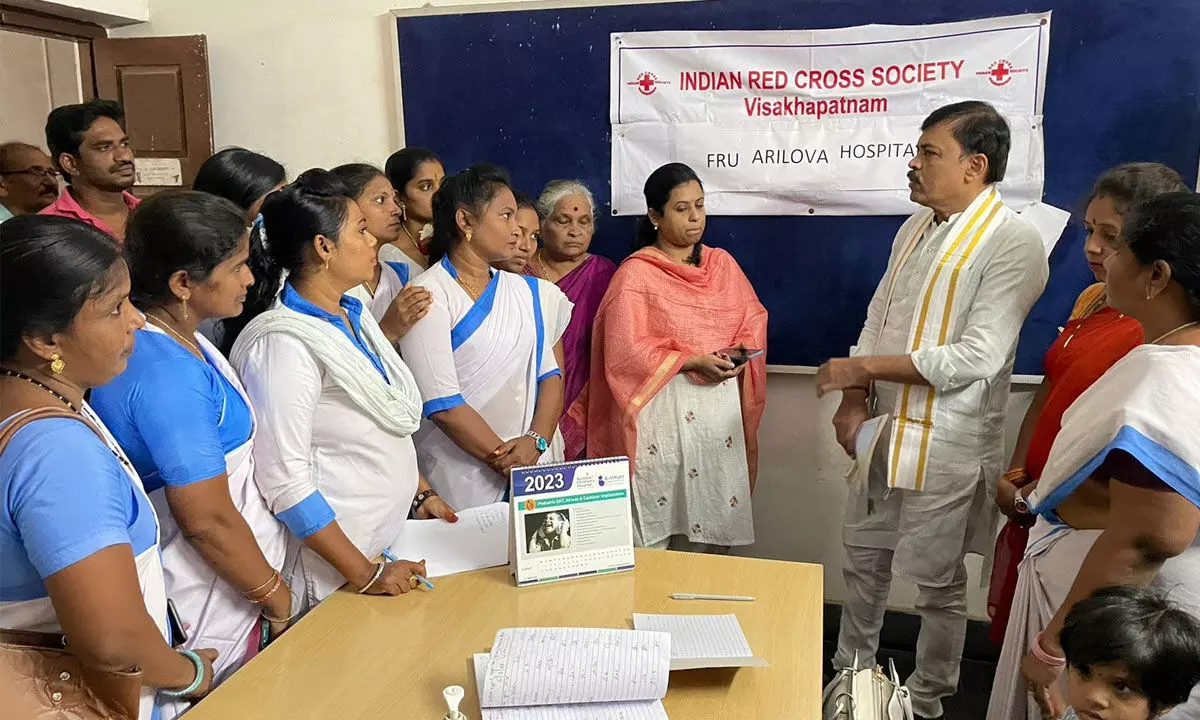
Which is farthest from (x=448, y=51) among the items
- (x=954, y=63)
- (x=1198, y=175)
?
(x=1198, y=175)

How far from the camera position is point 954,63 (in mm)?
2562

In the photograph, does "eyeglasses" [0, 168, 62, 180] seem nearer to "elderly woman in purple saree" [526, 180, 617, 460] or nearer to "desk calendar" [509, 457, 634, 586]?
"elderly woman in purple saree" [526, 180, 617, 460]

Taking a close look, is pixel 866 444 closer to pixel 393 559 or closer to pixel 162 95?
pixel 393 559

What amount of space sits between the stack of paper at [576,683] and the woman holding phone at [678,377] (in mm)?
1305

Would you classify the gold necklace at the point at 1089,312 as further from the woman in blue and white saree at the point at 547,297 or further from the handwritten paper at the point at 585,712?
the handwritten paper at the point at 585,712

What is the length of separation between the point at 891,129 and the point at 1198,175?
2.86 feet

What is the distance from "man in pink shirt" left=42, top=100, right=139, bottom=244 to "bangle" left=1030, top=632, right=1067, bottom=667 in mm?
2572

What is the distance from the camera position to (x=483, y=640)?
1.35m

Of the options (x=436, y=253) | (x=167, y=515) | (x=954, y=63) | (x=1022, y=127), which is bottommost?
(x=167, y=515)

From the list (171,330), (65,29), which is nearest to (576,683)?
(171,330)

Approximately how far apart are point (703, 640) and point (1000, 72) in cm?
211

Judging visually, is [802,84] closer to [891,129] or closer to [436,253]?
[891,129]

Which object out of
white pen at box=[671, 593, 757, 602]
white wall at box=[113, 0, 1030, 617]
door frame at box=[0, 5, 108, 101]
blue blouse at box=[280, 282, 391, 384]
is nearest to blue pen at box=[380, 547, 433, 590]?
blue blouse at box=[280, 282, 391, 384]

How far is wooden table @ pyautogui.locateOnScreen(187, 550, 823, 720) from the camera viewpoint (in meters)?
1.18
